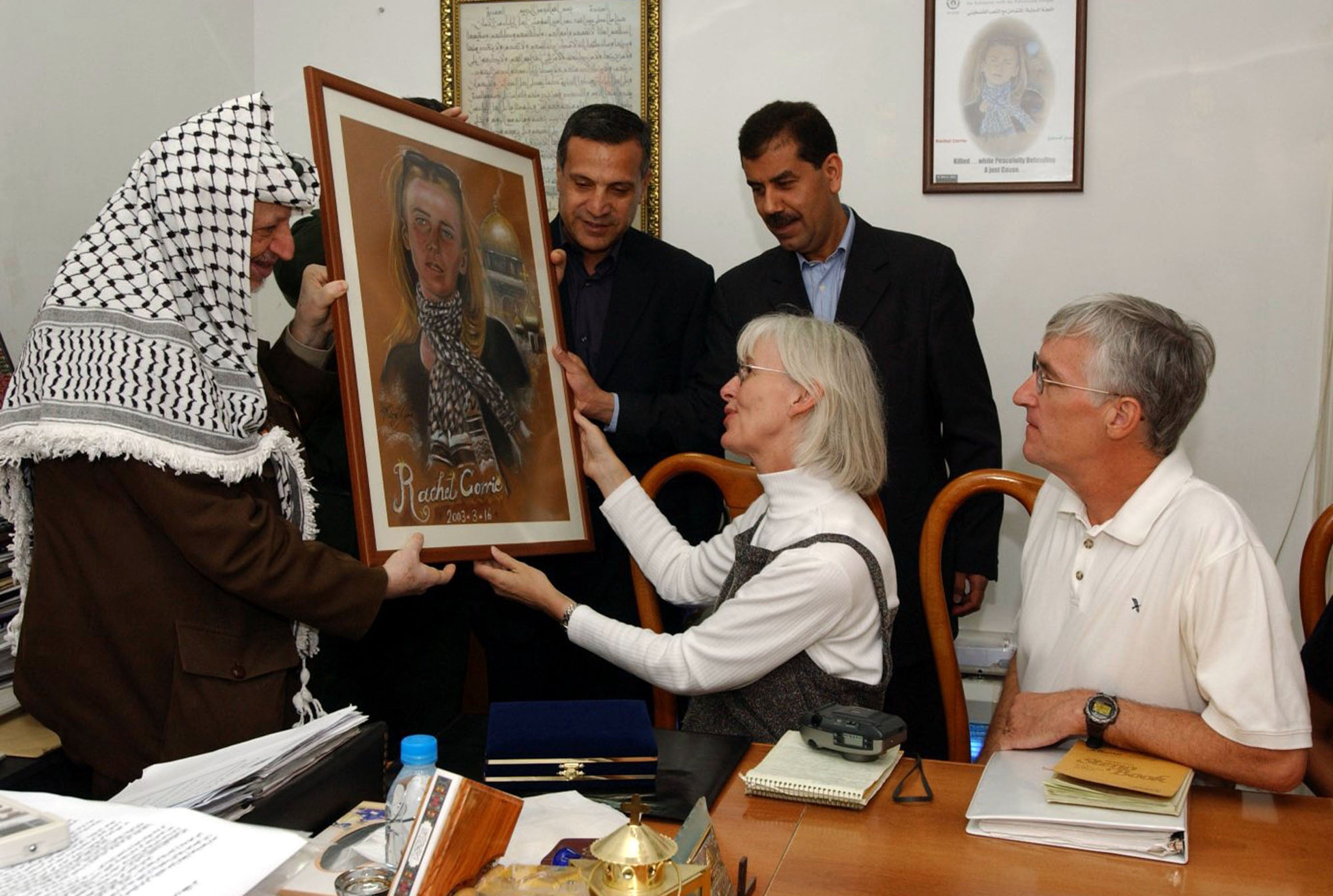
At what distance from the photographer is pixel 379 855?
1578 mm

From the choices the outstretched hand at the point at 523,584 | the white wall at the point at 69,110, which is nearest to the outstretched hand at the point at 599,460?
the outstretched hand at the point at 523,584

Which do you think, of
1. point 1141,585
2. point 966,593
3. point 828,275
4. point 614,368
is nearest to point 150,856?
point 1141,585

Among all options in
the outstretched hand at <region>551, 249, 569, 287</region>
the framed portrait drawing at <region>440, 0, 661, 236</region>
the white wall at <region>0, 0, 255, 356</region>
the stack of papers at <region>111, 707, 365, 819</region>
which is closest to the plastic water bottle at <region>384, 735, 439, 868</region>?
the stack of papers at <region>111, 707, 365, 819</region>

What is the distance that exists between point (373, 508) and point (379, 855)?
0.97 metres

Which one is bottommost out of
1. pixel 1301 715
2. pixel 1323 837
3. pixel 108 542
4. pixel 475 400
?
pixel 1323 837

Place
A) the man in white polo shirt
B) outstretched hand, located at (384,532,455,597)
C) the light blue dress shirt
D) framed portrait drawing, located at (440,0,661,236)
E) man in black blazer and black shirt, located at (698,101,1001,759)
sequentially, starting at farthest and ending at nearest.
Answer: framed portrait drawing, located at (440,0,661,236) → the light blue dress shirt → man in black blazer and black shirt, located at (698,101,1001,759) → outstretched hand, located at (384,532,455,597) → the man in white polo shirt

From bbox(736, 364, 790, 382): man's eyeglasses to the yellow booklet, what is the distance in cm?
99

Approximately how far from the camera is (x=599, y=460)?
2926mm

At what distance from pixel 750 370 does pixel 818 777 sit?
38.7 inches

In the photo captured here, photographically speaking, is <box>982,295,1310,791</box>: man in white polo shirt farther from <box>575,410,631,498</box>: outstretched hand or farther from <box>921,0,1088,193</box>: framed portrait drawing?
<box>921,0,1088,193</box>: framed portrait drawing

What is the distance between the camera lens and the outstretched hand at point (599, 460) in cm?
291

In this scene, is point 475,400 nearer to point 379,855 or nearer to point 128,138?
point 379,855

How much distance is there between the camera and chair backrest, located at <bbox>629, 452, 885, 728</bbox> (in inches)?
108

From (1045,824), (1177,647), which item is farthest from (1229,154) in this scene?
(1045,824)
